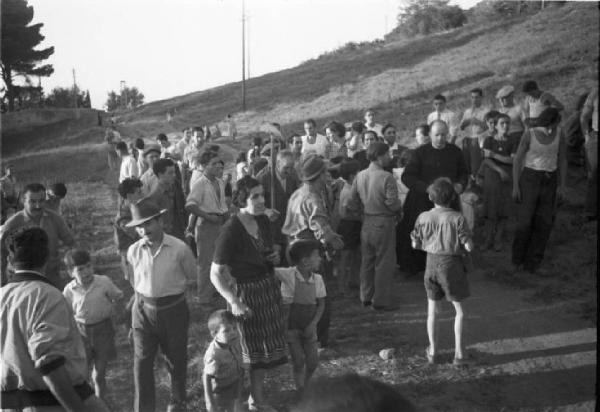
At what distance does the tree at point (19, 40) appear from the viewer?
66.4 feet

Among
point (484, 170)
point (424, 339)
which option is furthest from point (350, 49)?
point (424, 339)

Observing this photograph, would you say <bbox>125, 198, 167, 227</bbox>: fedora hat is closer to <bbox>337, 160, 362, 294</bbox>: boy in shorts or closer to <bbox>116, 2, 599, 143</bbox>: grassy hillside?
<bbox>337, 160, 362, 294</bbox>: boy in shorts

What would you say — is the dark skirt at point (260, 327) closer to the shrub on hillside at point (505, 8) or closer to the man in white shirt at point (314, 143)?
the man in white shirt at point (314, 143)

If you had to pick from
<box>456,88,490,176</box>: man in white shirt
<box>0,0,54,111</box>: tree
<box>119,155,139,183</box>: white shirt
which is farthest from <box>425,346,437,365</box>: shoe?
<box>0,0,54,111</box>: tree

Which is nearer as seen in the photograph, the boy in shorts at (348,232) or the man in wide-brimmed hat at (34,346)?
the man in wide-brimmed hat at (34,346)

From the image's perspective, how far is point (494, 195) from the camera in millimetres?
8609

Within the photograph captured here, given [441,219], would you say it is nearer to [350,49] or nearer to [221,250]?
[221,250]

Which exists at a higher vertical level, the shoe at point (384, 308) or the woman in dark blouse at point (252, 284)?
the woman in dark blouse at point (252, 284)

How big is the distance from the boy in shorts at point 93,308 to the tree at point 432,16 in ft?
121

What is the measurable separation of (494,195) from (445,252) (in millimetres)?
3702

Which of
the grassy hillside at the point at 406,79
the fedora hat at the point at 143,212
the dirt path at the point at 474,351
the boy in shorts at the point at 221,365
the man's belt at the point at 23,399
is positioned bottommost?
the dirt path at the point at 474,351

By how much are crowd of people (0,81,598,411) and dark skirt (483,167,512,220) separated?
0.02 meters

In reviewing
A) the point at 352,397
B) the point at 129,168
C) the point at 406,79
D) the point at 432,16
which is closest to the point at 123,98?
the point at 432,16

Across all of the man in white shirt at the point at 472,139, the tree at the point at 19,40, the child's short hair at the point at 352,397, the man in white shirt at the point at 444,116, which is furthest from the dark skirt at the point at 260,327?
the tree at the point at 19,40
